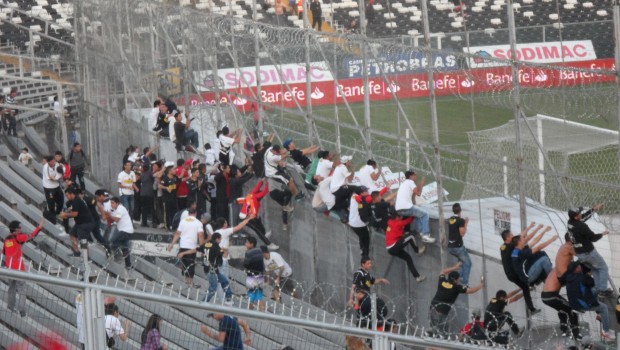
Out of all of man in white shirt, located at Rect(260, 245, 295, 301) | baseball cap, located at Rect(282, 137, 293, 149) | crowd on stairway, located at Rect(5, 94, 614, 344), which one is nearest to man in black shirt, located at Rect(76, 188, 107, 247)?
crowd on stairway, located at Rect(5, 94, 614, 344)

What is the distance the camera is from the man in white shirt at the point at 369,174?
21859 mm

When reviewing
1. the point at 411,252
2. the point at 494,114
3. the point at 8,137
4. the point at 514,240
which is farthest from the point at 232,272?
the point at 8,137

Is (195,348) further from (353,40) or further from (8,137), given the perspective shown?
(8,137)

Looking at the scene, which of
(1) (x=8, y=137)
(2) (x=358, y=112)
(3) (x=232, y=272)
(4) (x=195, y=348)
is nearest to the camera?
(4) (x=195, y=348)

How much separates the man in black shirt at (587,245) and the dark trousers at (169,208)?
1087cm

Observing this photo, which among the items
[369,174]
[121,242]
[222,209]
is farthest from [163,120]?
[369,174]

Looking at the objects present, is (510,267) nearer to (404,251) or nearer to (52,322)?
(404,251)

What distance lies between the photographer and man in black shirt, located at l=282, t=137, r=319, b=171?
78.6ft

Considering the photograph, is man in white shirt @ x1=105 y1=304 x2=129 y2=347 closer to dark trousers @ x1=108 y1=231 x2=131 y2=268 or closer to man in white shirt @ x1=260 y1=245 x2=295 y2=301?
man in white shirt @ x1=260 y1=245 x2=295 y2=301

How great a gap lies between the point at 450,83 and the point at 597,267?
5.52 meters

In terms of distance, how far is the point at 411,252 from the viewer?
20953 millimetres

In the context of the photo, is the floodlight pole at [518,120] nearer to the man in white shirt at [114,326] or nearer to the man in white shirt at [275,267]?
the man in white shirt at [275,267]

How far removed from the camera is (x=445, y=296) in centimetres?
1855

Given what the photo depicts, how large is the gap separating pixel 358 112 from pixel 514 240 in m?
8.59
